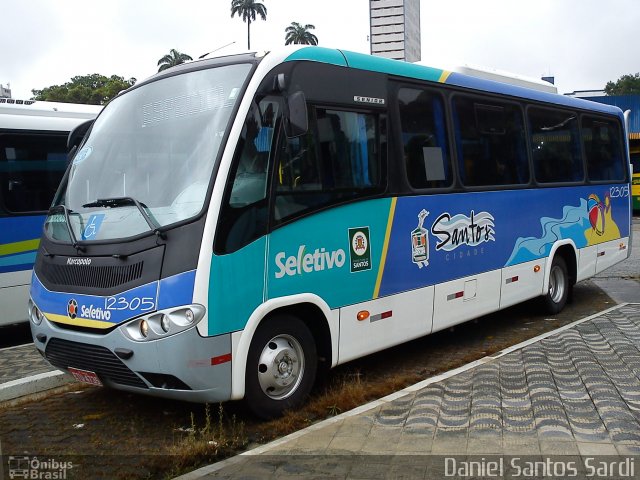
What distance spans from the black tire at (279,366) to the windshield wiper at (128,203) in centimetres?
108

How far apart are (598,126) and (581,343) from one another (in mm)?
4859

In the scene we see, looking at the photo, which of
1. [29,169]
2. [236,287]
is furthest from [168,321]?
[29,169]

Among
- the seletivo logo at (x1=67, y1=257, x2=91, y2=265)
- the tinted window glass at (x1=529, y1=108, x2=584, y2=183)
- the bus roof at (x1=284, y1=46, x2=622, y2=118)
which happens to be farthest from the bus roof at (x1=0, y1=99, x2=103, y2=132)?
the tinted window glass at (x1=529, y1=108, x2=584, y2=183)

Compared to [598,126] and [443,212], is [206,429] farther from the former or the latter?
[598,126]

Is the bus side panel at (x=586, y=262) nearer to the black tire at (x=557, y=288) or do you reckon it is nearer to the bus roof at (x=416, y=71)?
the black tire at (x=557, y=288)

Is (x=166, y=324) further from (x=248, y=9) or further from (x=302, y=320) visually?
(x=248, y=9)

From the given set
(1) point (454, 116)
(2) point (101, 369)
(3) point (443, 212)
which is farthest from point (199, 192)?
(1) point (454, 116)

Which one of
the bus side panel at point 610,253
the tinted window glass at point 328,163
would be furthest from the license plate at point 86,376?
the bus side panel at point 610,253

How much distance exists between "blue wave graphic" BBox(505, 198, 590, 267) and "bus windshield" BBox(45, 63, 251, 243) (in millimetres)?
4595

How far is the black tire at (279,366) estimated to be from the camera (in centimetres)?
529

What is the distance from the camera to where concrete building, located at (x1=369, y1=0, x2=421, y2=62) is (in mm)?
23781

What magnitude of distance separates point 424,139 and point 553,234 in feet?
11.2

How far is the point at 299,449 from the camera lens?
187 inches

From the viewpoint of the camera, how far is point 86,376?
17.6 feet
